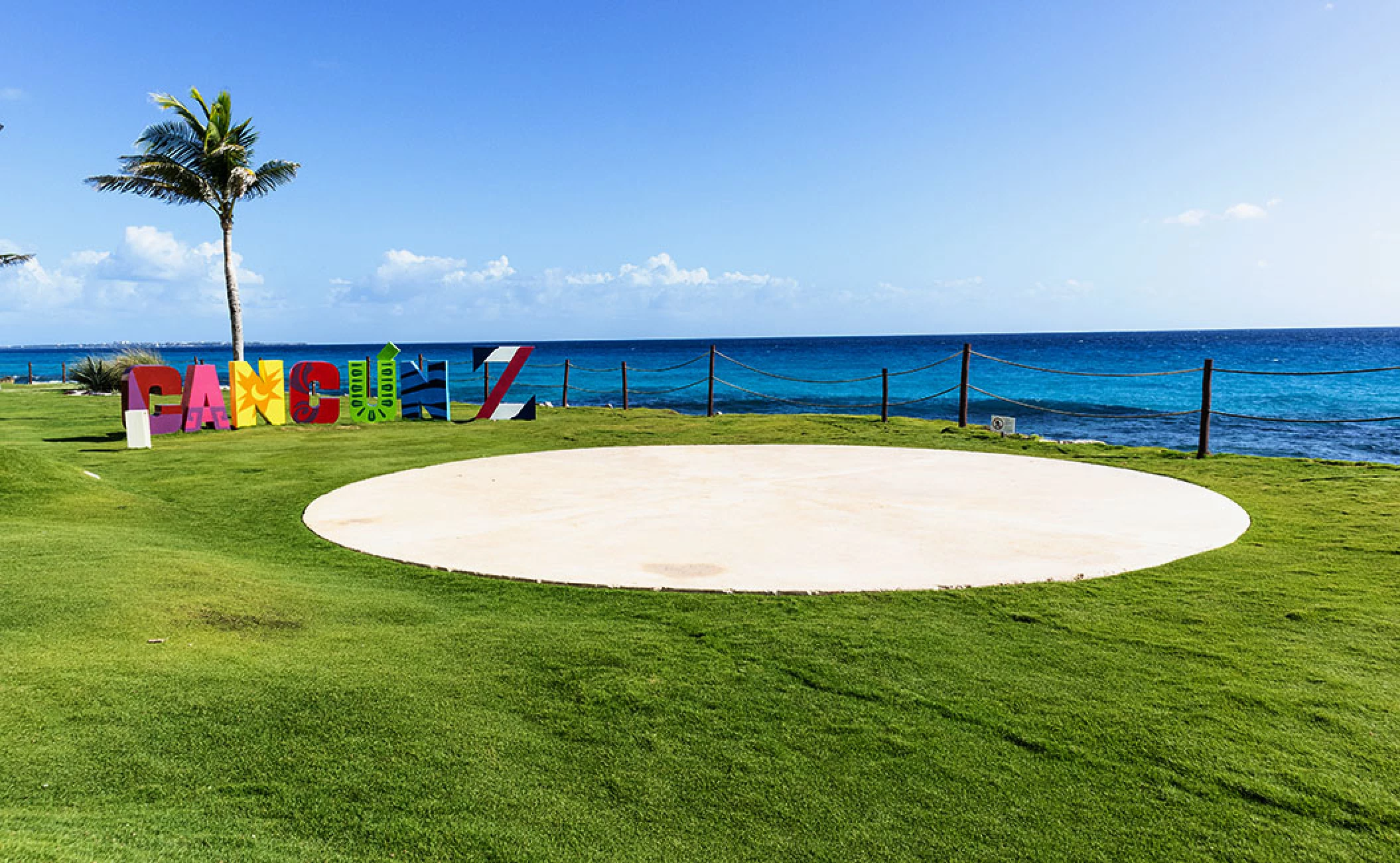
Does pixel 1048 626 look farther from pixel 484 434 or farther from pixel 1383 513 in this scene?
pixel 484 434

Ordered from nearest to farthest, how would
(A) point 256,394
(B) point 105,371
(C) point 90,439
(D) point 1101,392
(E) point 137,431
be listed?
(E) point 137,431
(C) point 90,439
(A) point 256,394
(B) point 105,371
(D) point 1101,392

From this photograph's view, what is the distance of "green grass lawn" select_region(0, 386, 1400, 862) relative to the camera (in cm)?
262

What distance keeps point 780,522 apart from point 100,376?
29.5 metres

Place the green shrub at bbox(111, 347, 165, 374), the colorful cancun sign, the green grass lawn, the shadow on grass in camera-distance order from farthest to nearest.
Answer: the green shrub at bbox(111, 347, 165, 374), the colorful cancun sign, the shadow on grass, the green grass lawn

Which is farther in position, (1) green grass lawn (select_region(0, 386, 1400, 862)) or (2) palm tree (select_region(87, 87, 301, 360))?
(2) palm tree (select_region(87, 87, 301, 360))

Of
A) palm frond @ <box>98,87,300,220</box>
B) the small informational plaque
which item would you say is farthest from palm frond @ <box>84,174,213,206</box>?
the small informational plaque

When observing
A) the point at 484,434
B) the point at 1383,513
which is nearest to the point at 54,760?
the point at 1383,513

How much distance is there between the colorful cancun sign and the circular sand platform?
7.29 m

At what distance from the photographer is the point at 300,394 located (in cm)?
1650

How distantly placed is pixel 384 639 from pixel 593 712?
4.80 feet

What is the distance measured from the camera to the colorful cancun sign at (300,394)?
14.7m

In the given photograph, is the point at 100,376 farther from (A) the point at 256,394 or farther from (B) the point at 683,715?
(B) the point at 683,715

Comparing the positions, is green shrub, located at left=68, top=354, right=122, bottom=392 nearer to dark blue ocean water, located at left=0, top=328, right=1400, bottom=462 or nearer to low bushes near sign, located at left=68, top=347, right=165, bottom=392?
low bushes near sign, located at left=68, top=347, right=165, bottom=392

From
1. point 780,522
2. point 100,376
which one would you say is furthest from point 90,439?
point 100,376
